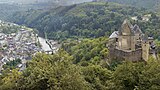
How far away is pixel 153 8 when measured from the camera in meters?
45.8

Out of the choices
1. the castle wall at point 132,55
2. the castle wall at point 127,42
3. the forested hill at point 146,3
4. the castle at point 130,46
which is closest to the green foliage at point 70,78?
the castle wall at point 132,55

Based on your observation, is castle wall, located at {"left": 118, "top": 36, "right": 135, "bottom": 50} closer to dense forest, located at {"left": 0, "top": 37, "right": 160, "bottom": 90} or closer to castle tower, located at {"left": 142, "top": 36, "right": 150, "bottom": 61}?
castle tower, located at {"left": 142, "top": 36, "right": 150, "bottom": 61}

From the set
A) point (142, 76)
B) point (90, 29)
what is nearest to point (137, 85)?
point (142, 76)

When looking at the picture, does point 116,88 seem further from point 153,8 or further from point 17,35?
point 153,8

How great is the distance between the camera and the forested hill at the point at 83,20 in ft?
116

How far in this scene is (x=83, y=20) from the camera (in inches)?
1629

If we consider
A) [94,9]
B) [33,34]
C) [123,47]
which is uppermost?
[123,47]

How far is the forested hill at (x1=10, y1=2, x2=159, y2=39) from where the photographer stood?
35481 mm

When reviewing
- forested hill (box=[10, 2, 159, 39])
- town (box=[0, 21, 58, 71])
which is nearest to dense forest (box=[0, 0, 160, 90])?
forested hill (box=[10, 2, 159, 39])

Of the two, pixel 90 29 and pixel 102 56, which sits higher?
pixel 102 56

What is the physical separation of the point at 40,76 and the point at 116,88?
234 cm

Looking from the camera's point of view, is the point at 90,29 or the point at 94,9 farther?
the point at 94,9

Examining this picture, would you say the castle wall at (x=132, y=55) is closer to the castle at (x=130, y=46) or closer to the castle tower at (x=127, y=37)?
the castle at (x=130, y=46)

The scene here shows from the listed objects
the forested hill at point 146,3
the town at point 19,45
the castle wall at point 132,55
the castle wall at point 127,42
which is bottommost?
the town at point 19,45
